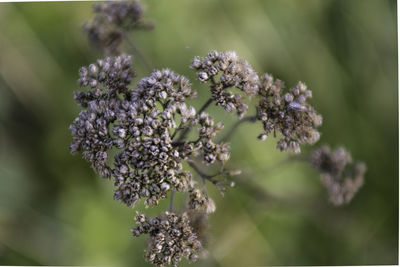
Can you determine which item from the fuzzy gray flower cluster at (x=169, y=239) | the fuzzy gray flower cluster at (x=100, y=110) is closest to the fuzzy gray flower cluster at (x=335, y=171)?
the fuzzy gray flower cluster at (x=169, y=239)

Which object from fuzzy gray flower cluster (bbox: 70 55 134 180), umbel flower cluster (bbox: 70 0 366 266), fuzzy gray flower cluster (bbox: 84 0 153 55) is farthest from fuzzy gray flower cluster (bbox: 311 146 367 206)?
fuzzy gray flower cluster (bbox: 84 0 153 55)

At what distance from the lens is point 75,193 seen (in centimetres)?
384

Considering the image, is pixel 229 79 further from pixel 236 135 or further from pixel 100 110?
pixel 236 135

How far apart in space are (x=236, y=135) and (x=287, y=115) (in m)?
1.78

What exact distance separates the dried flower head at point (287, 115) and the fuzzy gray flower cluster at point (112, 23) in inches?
52.8

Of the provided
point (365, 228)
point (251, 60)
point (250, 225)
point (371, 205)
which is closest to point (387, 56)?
point (251, 60)

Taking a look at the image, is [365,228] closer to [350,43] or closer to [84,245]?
[350,43]

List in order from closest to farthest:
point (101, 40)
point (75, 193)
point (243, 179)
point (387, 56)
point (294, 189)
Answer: point (101, 40), point (243, 179), point (387, 56), point (75, 193), point (294, 189)

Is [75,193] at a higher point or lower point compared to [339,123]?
lower

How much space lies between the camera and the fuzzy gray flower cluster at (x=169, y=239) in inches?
81.7

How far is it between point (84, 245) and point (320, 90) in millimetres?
3179

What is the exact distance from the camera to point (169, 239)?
2088mm

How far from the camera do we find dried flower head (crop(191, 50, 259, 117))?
2.12 m

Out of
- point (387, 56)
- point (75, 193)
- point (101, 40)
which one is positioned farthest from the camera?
point (75, 193)
